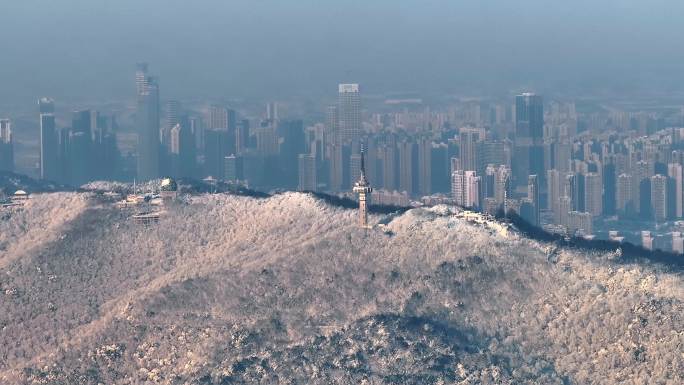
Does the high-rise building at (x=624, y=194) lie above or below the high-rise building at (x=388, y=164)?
below

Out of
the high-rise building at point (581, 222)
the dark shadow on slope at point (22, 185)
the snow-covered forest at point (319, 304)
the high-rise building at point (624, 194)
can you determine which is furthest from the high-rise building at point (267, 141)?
the snow-covered forest at point (319, 304)

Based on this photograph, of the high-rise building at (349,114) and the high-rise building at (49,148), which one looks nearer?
the high-rise building at (49,148)

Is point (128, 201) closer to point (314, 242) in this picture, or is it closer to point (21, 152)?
point (314, 242)

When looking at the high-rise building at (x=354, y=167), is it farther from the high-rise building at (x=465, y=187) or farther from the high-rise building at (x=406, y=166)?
the high-rise building at (x=465, y=187)

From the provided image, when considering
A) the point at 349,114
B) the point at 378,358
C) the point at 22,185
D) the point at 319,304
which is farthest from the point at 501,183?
the point at 378,358

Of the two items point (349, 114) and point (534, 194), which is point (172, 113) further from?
point (534, 194)

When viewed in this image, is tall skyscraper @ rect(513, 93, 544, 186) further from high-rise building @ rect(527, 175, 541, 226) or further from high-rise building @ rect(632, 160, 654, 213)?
high-rise building @ rect(632, 160, 654, 213)

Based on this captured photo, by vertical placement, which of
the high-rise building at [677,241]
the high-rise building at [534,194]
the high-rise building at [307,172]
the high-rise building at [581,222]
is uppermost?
the high-rise building at [307,172]
